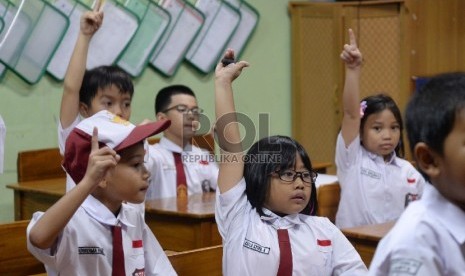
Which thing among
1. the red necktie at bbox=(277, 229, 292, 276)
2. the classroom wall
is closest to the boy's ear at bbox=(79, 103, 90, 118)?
the red necktie at bbox=(277, 229, 292, 276)

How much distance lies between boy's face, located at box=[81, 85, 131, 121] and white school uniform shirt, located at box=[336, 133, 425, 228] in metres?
1.08

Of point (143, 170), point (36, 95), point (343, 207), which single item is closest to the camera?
point (143, 170)

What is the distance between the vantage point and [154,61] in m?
5.82

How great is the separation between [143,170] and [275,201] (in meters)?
0.40

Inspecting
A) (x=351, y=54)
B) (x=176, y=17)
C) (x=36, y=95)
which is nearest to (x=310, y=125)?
(x=176, y=17)

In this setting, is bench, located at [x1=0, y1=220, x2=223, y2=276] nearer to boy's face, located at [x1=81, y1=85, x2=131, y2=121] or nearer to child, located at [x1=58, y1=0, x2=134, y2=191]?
child, located at [x1=58, y1=0, x2=134, y2=191]

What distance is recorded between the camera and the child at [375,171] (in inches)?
156

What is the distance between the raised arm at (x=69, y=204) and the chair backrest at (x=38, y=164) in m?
2.69

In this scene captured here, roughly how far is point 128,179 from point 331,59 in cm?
444

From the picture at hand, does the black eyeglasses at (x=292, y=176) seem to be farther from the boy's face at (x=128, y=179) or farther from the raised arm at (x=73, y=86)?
the raised arm at (x=73, y=86)

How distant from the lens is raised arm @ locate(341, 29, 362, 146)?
3379 millimetres

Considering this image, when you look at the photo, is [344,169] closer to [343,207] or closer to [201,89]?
[343,207]

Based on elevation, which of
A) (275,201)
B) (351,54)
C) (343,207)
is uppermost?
(351,54)

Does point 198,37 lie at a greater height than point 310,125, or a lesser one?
greater
